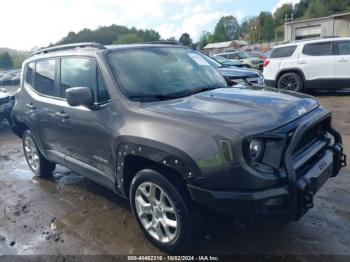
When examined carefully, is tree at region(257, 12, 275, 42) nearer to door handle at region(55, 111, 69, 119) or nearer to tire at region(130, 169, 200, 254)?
door handle at region(55, 111, 69, 119)

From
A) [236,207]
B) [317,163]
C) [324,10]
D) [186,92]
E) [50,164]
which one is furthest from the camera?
[324,10]

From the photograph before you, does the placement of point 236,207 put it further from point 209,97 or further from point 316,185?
point 209,97

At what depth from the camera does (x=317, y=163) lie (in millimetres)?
3035

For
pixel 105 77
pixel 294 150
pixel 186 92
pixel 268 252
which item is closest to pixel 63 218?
pixel 105 77

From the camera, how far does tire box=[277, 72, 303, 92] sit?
442 inches

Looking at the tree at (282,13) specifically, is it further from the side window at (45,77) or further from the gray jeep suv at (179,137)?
the gray jeep suv at (179,137)

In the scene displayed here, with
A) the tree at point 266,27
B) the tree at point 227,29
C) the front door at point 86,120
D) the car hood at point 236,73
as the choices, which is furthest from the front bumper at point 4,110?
the tree at point 227,29

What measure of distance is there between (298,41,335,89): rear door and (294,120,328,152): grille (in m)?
8.16

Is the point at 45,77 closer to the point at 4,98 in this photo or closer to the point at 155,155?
the point at 155,155

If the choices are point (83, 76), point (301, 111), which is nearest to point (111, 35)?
point (83, 76)

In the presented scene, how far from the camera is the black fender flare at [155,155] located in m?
2.69

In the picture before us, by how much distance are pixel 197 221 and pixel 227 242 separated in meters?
0.63

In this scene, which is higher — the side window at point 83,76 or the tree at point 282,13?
the tree at point 282,13

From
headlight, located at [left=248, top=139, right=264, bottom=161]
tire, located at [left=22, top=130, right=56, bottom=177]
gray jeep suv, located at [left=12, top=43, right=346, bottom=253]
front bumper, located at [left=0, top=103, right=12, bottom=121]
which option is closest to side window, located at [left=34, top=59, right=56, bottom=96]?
gray jeep suv, located at [left=12, top=43, right=346, bottom=253]
